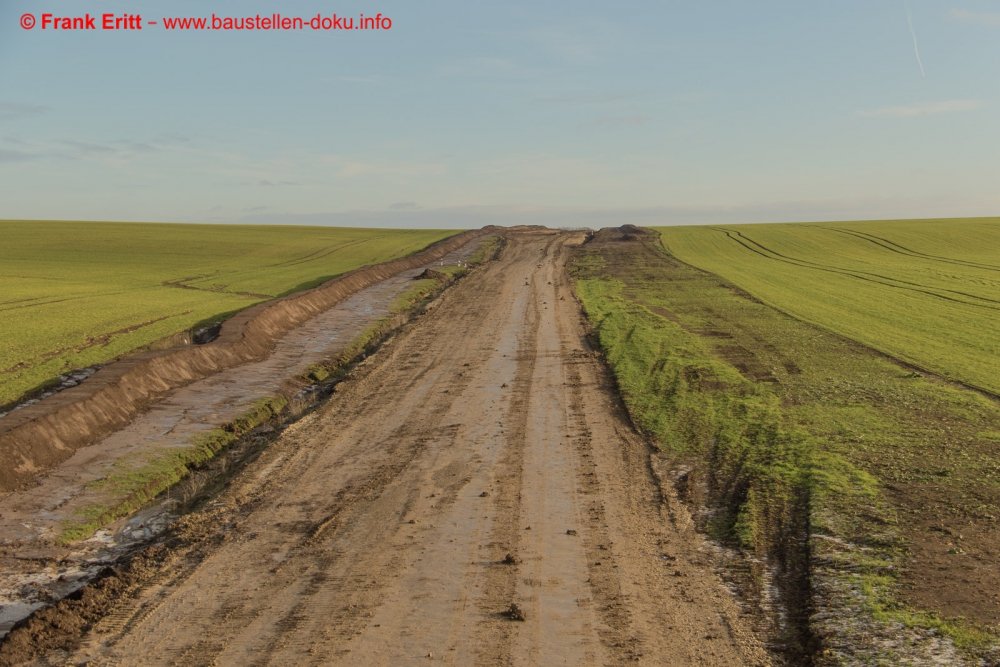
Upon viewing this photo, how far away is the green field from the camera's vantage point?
24.2m

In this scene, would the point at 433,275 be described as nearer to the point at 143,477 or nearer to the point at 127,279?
the point at 127,279

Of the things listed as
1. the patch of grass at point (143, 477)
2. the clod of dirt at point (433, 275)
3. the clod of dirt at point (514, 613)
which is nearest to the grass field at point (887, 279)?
the clod of dirt at point (514, 613)

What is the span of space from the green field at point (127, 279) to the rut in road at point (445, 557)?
34.4 feet

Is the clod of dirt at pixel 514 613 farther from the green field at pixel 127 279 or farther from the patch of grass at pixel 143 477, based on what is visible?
the green field at pixel 127 279

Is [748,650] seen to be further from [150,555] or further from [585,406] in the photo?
[585,406]

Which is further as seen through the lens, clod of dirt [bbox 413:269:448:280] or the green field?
clod of dirt [bbox 413:269:448:280]

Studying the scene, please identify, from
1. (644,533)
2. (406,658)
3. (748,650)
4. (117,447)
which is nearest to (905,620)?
(748,650)

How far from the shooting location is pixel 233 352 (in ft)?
75.7

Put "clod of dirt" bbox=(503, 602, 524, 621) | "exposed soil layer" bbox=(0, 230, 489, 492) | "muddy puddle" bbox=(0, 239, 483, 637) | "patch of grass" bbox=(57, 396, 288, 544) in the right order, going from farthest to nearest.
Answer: "exposed soil layer" bbox=(0, 230, 489, 492), "patch of grass" bbox=(57, 396, 288, 544), "muddy puddle" bbox=(0, 239, 483, 637), "clod of dirt" bbox=(503, 602, 524, 621)

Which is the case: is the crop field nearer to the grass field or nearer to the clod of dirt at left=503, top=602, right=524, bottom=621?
the grass field

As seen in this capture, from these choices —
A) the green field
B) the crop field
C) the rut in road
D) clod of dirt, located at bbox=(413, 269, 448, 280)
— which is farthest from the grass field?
the green field

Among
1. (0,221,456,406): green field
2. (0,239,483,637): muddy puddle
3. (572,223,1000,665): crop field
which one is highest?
(0,221,456,406): green field

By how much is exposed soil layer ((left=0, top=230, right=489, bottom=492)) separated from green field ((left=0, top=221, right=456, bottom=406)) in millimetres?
2700

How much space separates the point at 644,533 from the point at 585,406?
6.83 metres
